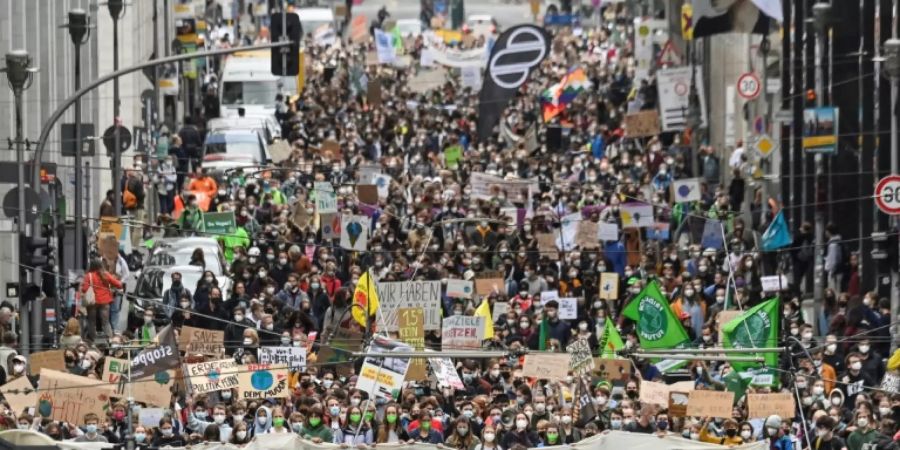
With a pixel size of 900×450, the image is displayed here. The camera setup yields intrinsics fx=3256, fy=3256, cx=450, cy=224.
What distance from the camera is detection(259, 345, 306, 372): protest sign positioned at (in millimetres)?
34844

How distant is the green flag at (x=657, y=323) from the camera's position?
3741 cm

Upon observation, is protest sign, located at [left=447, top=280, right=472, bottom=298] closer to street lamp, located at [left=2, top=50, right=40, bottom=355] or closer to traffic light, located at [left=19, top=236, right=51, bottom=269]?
street lamp, located at [left=2, top=50, right=40, bottom=355]

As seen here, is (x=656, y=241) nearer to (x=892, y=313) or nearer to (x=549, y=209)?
(x=549, y=209)

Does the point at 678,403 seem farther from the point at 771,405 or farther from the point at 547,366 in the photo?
the point at 547,366

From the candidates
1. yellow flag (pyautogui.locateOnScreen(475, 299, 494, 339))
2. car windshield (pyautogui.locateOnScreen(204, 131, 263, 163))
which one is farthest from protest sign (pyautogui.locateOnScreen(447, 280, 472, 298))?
car windshield (pyautogui.locateOnScreen(204, 131, 263, 163))

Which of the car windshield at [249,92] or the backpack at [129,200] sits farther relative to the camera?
the car windshield at [249,92]

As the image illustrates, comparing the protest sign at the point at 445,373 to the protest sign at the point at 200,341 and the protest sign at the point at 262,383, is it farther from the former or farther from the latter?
the protest sign at the point at 200,341

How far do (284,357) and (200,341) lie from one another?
1.90 meters

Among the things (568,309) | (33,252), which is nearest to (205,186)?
(568,309)

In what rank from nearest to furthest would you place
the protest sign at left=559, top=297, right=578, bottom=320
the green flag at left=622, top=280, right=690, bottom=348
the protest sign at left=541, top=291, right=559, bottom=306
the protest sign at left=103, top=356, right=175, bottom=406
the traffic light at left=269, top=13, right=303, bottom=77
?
the protest sign at left=103, top=356, right=175, bottom=406
the green flag at left=622, top=280, right=690, bottom=348
the protest sign at left=559, top=297, right=578, bottom=320
the protest sign at left=541, top=291, right=559, bottom=306
the traffic light at left=269, top=13, right=303, bottom=77

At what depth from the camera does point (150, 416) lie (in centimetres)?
3303

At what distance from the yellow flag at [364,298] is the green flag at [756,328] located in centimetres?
429

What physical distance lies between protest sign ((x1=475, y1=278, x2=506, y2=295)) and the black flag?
966 centimetres

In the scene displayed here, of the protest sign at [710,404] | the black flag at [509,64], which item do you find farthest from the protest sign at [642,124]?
the protest sign at [710,404]
